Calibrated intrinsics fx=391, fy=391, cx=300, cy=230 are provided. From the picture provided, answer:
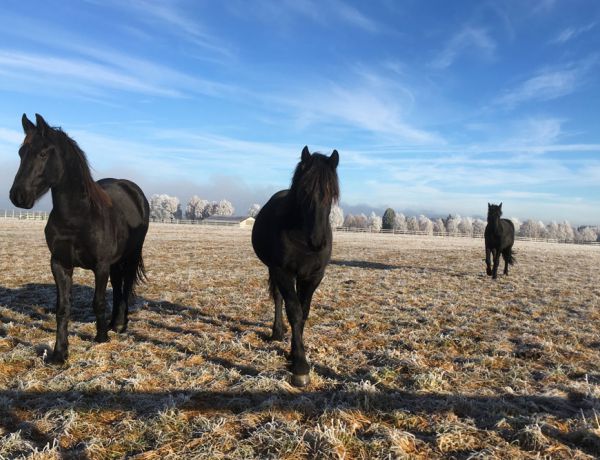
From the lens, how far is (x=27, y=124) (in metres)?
4.84

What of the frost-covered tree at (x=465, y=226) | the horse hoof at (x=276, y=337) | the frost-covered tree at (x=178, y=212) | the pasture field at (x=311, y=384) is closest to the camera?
the pasture field at (x=311, y=384)

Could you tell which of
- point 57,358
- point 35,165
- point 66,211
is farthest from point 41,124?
point 57,358

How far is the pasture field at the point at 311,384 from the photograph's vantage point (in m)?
3.28

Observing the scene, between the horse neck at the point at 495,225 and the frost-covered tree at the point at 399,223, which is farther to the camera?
the frost-covered tree at the point at 399,223

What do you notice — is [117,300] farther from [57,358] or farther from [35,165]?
[35,165]

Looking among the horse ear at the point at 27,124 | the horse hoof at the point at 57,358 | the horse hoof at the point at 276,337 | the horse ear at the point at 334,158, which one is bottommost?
the horse hoof at the point at 57,358

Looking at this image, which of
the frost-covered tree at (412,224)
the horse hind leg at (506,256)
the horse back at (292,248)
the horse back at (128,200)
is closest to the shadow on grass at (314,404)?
the horse back at (292,248)

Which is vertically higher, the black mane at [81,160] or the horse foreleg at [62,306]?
the black mane at [81,160]

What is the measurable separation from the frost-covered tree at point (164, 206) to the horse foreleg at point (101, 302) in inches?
6570

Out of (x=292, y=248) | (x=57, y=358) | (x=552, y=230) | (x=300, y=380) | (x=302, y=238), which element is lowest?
(x=57, y=358)

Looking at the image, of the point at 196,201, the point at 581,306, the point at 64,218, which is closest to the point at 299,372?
the point at 64,218

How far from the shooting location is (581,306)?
372 inches

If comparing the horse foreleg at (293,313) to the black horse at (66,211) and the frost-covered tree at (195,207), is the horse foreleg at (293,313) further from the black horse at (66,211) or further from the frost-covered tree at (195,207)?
the frost-covered tree at (195,207)

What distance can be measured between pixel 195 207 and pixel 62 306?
6947 inches
